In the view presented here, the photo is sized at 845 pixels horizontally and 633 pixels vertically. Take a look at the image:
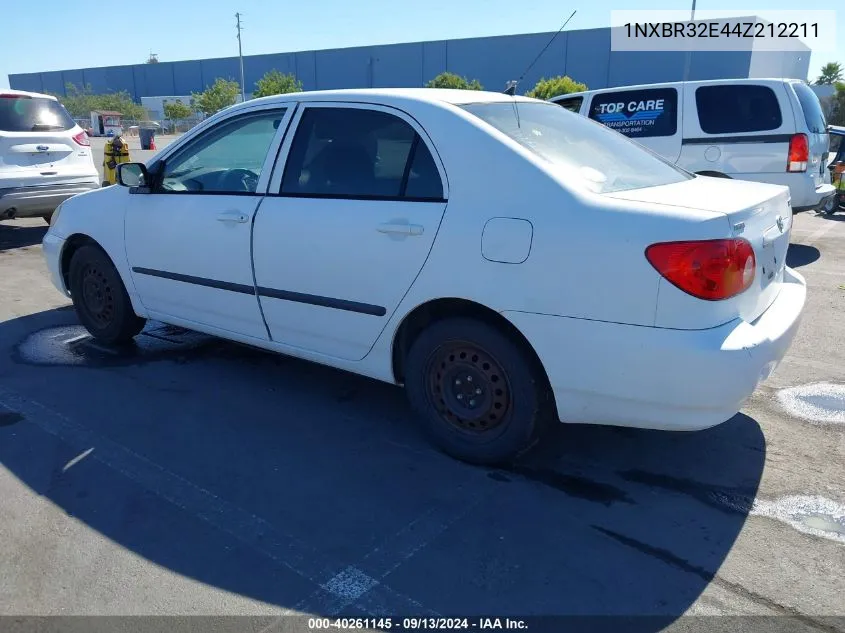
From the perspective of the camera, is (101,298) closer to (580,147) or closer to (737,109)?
(580,147)

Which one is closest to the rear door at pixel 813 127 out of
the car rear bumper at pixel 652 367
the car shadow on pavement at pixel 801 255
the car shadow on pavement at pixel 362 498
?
the car shadow on pavement at pixel 801 255

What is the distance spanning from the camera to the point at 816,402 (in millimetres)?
4188

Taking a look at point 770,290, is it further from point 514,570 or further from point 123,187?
point 123,187

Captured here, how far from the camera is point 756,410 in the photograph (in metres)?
4.06

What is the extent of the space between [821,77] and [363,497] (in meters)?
71.8

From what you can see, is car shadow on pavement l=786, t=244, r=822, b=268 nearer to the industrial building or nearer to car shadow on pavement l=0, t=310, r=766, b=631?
car shadow on pavement l=0, t=310, r=766, b=631

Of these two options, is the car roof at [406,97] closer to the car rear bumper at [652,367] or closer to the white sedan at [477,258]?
the white sedan at [477,258]

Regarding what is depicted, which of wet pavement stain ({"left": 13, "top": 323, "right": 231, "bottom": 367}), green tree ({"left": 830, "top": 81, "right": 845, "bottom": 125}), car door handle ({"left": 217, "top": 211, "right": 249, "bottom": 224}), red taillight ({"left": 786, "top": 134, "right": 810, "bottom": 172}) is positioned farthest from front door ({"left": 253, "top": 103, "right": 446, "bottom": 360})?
green tree ({"left": 830, "top": 81, "right": 845, "bottom": 125})

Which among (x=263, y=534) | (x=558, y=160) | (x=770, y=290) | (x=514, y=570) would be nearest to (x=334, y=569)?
(x=263, y=534)

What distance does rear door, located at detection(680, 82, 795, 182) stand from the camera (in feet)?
27.4

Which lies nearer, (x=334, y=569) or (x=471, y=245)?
(x=334, y=569)

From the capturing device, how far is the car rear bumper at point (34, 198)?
8664 mm

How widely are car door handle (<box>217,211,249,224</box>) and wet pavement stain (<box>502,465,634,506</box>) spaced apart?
1977 millimetres

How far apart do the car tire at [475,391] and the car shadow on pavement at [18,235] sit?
7927 millimetres
